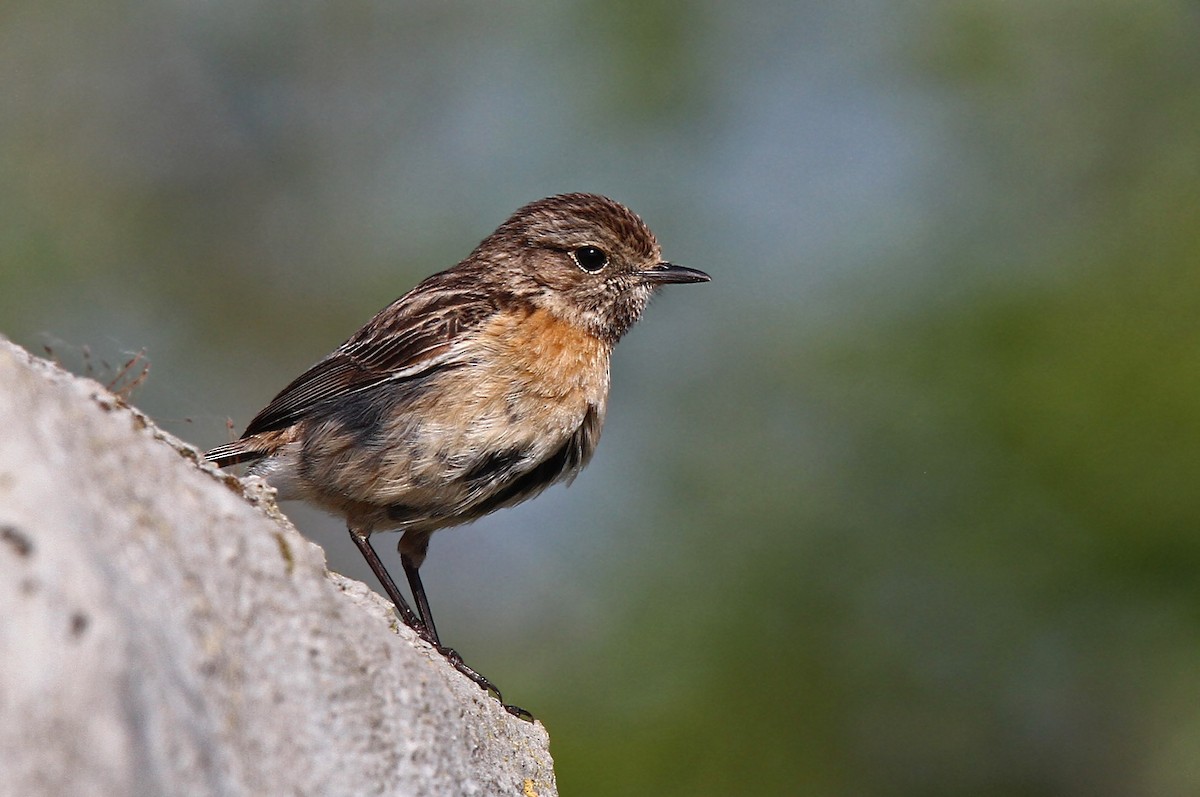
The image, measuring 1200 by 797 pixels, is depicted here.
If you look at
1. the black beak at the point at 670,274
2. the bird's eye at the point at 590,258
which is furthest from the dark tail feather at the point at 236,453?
the black beak at the point at 670,274

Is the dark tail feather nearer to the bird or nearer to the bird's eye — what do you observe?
the bird

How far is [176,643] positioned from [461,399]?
10.2ft

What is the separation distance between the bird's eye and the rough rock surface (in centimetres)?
300

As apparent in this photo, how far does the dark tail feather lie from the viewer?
20.8 feet

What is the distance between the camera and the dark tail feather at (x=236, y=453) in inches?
249

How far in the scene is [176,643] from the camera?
2857 millimetres

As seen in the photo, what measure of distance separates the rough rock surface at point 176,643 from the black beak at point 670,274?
3.14 meters

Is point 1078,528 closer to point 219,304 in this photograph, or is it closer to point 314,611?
point 314,611

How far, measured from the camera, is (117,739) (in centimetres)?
244

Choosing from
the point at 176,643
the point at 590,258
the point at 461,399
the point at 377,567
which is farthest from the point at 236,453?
the point at 176,643

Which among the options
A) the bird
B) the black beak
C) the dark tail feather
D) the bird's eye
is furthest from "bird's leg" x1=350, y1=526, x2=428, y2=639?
the black beak

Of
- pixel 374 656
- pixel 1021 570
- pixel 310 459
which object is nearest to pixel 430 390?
pixel 310 459

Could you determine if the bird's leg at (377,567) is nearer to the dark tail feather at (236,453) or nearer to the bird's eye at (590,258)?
the dark tail feather at (236,453)

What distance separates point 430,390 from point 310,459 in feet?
2.16
